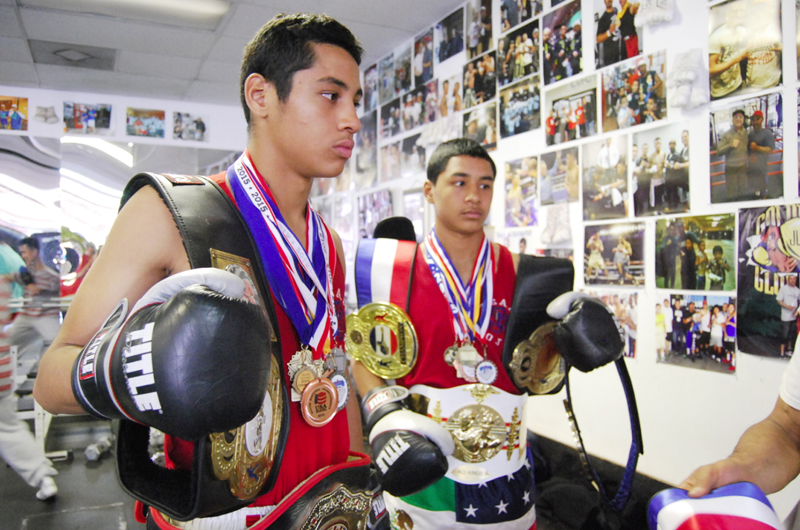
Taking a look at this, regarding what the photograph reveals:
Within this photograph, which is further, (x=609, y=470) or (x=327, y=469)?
(x=609, y=470)

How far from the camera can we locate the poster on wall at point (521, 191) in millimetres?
2789

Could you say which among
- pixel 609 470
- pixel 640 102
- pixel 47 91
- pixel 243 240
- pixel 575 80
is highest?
pixel 47 91

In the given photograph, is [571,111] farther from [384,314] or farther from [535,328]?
[384,314]

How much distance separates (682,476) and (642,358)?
47cm

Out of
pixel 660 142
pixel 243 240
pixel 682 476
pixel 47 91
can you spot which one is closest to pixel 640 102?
pixel 660 142

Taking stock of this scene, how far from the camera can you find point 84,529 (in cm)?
283

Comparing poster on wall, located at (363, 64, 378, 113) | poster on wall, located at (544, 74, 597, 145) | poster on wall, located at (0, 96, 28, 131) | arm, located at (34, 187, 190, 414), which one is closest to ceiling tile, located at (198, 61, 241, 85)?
poster on wall, located at (363, 64, 378, 113)

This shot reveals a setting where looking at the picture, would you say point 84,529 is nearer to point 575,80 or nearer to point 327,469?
point 327,469

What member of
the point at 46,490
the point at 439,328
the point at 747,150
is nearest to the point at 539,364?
the point at 439,328

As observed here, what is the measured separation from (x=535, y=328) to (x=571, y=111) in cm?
138

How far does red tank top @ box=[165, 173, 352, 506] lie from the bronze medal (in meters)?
0.02

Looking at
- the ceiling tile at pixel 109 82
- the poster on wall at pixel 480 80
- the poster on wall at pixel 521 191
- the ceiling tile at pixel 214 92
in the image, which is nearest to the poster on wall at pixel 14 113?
the ceiling tile at pixel 109 82

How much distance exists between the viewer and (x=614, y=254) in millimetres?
2314

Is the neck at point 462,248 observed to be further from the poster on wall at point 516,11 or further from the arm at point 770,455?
the poster on wall at point 516,11
